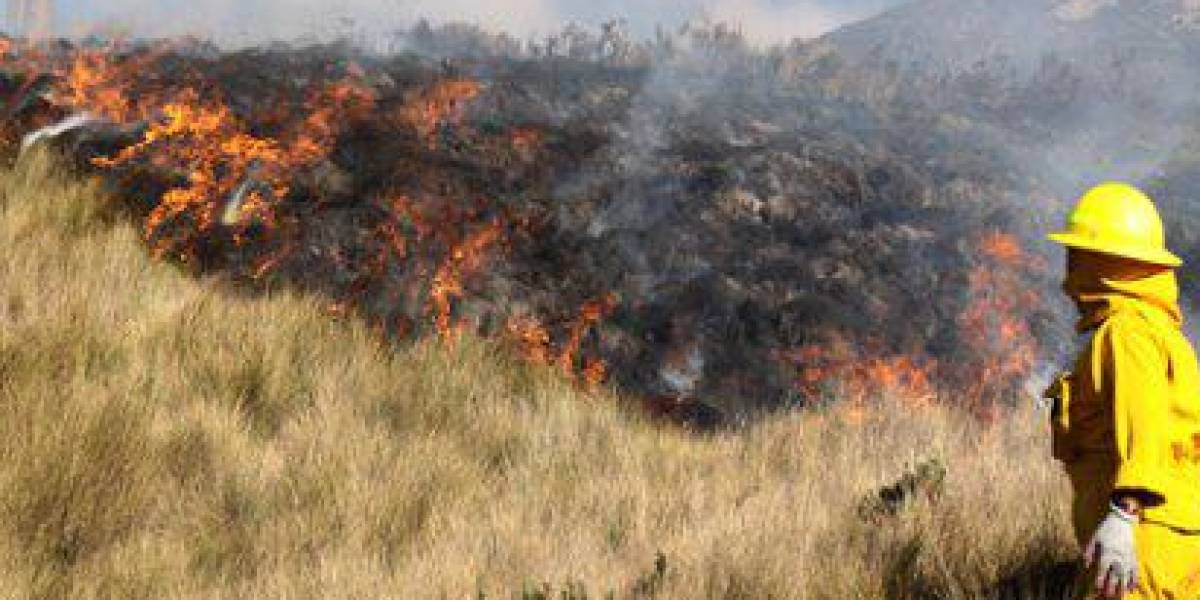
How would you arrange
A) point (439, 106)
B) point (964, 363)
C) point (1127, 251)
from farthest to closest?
point (439, 106), point (964, 363), point (1127, 251)

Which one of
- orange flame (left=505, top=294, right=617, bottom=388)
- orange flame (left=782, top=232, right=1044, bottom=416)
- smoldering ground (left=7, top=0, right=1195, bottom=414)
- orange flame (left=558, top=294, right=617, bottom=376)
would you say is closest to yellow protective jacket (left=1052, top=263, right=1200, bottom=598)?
orange flame (left=782, top=232, right=1044, bottom=416)

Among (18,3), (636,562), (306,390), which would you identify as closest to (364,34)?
(306,390)

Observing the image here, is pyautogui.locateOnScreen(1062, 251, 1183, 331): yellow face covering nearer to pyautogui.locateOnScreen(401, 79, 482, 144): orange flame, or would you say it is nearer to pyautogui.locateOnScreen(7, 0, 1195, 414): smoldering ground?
pyautogui.locateOnScreen(7, 0, 1195, 414): smoldering ground

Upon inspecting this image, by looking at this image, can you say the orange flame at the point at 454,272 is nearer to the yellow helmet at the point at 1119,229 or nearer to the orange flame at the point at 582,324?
the orange flame at the point at 582,324

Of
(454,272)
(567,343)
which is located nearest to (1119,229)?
(567,343)

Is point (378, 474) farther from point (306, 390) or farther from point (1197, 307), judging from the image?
point (1197, 307)

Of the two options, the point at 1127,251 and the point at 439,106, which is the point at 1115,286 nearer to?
the point at 1127,251

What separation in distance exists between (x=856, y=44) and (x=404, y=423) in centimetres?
2759

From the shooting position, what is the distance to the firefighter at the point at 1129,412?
2.00 metres

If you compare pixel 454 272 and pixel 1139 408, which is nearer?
pixel 1139 408

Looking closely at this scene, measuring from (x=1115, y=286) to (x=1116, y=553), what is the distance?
552 mm

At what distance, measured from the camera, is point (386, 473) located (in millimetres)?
3871

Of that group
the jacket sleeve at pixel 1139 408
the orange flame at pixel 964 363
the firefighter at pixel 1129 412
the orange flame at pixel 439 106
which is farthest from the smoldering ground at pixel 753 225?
the jacket sleeve at pixel 1139 408

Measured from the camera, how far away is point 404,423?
183 inches
